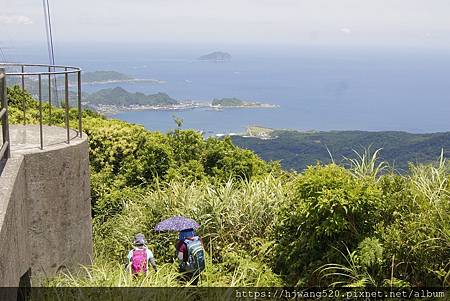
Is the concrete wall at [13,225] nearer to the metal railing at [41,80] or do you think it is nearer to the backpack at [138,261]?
the metal railing at [41,80]

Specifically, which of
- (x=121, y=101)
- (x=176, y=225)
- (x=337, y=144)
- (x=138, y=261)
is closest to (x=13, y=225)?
(x=138, y=261)

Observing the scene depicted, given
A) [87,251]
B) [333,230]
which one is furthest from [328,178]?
[87,251]

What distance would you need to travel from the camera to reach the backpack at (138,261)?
6477 mm

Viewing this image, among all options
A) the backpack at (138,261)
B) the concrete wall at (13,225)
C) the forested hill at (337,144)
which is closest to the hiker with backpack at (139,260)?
the backpack at (138,261)

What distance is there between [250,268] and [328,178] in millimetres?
1608

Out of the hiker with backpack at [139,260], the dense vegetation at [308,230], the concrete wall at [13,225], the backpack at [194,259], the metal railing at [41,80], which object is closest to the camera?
the concrete wall at [13,225]

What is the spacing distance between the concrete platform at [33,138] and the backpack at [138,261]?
5.21 feet

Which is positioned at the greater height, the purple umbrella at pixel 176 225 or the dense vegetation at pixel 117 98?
the purple umbrella at pixel 176 225

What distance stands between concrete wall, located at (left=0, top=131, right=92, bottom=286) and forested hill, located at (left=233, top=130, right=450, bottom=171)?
36.1m

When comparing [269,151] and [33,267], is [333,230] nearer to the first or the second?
[33,267]

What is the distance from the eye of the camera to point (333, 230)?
266 inches

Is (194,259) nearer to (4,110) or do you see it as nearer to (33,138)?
(33,138)

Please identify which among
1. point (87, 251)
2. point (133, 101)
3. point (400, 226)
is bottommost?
point (133, 101)

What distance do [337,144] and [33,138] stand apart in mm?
57479
